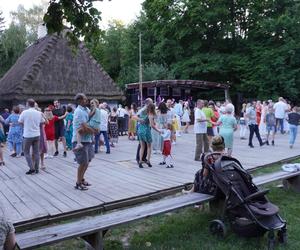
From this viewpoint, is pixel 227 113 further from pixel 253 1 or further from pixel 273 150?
pixel 253 1

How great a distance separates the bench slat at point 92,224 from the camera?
14.3 feet

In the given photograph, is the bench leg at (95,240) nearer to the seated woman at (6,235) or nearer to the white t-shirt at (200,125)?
the seated woman at (6,235)

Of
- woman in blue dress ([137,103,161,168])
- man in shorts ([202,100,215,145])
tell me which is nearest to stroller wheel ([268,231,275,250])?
woman in blue dress ([137,103,161,168])

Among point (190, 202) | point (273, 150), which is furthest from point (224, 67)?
point (190, 202)

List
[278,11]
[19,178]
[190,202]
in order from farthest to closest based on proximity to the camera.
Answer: [278,11], [19,178], [190,202]

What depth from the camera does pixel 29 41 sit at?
4122 cm

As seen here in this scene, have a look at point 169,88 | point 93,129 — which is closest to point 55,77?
point 169,88

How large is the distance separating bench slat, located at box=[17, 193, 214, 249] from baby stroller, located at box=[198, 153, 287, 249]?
15.8 inches

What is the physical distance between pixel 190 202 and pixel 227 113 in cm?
615

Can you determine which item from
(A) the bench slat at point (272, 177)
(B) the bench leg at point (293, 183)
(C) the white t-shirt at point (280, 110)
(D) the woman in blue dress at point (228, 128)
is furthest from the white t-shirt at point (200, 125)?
(C) the white t-shirt at point (280, 110)

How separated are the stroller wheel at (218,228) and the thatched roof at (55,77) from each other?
1884 centimetres

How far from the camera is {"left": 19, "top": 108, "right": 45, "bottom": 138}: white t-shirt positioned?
952 cm

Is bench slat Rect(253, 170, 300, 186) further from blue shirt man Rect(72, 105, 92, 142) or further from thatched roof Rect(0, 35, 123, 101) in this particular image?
thatched roof Rect(0, 35, 123, 101)

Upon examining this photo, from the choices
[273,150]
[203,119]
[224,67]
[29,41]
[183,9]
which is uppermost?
[183,9]
